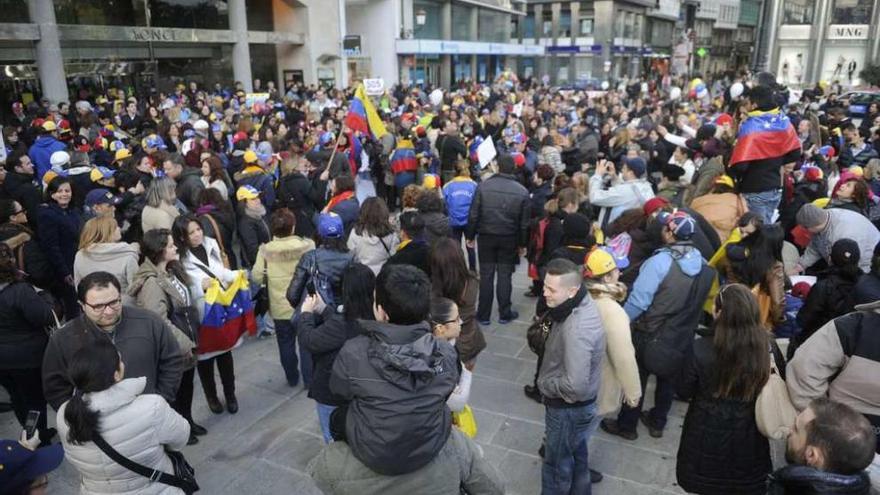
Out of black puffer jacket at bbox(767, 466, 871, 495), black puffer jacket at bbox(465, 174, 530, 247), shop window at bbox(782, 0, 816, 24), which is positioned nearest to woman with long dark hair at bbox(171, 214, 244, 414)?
black puffer jacket at bbox(465, 174, 530, 247)

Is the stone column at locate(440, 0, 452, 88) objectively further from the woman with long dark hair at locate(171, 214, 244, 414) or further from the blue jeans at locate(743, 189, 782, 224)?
the woman with long dark hair at locate(171, 214, 244, 414)

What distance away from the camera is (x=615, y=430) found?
465 cm

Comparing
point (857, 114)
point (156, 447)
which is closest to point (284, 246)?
point (156, 447)

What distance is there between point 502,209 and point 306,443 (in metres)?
3.10

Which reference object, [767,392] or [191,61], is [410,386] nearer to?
[767,392]

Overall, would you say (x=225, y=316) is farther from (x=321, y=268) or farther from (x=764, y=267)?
(x=764, y=267)

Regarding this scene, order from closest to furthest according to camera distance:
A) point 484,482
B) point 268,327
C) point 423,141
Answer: point 484,482, point 268,327, point 423,141

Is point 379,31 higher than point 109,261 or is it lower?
higher

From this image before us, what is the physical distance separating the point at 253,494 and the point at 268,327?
2.80 m

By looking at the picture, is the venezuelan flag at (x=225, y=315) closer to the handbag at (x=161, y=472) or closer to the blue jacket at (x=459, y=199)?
the handbag at (x=161, y=472)

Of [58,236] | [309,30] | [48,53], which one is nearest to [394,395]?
[58,236]

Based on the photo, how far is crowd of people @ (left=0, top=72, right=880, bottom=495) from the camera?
2.28m

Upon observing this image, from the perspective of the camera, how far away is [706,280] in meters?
4.06

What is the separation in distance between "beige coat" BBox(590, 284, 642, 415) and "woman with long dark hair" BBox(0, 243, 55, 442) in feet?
12.1
